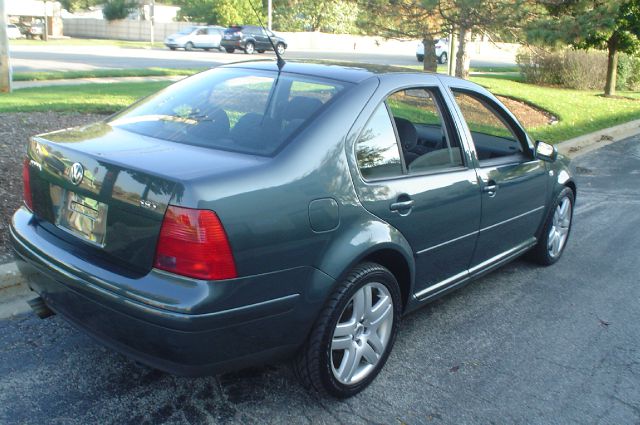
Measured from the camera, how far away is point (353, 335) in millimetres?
3375

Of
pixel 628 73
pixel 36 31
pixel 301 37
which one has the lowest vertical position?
pixel 628 73

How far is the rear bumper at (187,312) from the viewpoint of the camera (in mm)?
2709

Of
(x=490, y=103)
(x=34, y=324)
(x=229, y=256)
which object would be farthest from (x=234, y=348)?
(x=490, y=103)

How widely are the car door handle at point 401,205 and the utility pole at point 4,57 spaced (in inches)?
382

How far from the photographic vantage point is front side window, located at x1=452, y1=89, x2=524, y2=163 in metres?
4.59

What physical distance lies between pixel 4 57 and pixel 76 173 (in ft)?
32.9

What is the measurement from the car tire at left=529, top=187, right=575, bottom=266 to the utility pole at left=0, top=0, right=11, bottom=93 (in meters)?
9.47

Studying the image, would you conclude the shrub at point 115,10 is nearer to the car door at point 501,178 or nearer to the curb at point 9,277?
the curb at point 9,277

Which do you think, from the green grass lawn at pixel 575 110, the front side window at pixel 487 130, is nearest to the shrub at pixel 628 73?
the green grass lawn at pixel 575 110

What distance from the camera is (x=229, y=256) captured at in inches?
108

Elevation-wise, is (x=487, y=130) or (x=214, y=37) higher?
(x=214, y=37)

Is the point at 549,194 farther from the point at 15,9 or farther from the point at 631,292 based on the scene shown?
the point at 15,9

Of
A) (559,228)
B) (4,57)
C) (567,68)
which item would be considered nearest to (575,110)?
(567,68)

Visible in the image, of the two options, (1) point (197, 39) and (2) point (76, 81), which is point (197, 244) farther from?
(1) point (197, 39)
